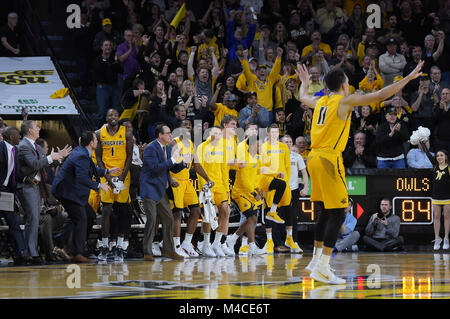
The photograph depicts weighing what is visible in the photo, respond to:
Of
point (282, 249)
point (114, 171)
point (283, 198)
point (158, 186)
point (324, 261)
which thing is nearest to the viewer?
point (324, 261)

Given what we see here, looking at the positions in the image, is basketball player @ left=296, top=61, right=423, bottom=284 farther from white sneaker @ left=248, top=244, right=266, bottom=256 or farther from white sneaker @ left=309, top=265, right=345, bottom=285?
white sneaker @ left=248, top=244, right=266, bottom=256

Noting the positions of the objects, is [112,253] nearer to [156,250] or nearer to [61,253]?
[61,253]

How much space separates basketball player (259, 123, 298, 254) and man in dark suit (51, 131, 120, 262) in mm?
3861

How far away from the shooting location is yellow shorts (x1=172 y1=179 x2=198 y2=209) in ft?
46.1

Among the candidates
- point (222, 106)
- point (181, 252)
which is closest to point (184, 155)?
point (181, 252)

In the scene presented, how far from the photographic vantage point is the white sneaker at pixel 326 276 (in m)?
8.45

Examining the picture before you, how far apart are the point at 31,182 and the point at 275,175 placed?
4.74 meters

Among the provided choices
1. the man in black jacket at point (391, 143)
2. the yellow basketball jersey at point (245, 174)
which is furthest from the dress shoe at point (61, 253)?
the man in black jacket at point (391, 143)

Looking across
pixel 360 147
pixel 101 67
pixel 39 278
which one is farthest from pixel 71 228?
pixel 360 147

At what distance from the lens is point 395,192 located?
53.6 ft

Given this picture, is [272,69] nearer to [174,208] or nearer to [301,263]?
[174,208]

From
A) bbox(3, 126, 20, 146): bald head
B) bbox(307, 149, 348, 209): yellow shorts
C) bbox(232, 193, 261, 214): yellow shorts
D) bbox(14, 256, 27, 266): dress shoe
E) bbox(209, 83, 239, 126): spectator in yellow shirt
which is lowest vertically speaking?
bbox(14, 256, 27, 266): dress shoe

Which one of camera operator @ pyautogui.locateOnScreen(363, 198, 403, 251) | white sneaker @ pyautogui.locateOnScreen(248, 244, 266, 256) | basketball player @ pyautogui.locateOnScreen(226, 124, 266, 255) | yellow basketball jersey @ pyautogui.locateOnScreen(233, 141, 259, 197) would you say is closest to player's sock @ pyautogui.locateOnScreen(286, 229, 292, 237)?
basketball player @ pyautogui.locateOnScreen(226, 124, 266, 255)
